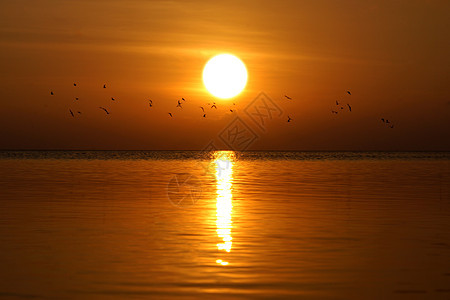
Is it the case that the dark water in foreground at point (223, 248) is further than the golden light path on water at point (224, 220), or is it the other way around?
the golden light path on water at point (224, 220)

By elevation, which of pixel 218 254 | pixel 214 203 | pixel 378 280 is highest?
pixel 214 203

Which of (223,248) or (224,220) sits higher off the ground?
(224,220)

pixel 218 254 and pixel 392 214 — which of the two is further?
pixel 392 214

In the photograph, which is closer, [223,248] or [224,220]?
[223,248]

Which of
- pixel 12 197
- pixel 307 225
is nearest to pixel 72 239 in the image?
pixel 307 225

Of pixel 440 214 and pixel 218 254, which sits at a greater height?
pixel 440 214

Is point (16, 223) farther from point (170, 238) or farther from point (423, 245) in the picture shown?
point (423, 245)

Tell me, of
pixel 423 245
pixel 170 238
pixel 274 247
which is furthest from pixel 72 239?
pixel 423 245

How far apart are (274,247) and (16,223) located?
9.32 m

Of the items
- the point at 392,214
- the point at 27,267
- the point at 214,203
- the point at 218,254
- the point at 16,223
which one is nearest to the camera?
the point at 27,267

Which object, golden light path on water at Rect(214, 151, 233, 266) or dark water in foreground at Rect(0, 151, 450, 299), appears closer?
dark water in foreground at Rect(0, 151, 450, 299)

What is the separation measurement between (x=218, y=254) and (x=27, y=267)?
15.1 feet

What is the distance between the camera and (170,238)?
1997 cm

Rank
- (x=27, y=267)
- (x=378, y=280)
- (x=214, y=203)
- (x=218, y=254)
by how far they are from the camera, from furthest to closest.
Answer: (x=214, y=203)
(x=218, y=254)
(x=27, y=267)
(x=378, y=280)
